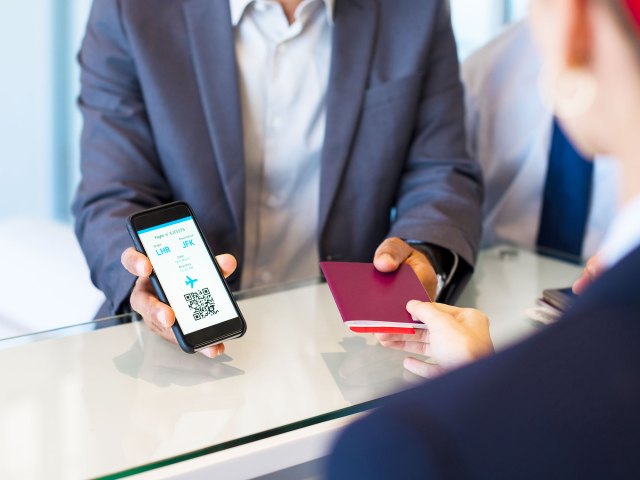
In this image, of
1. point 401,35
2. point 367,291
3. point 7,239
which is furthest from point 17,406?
point 7,239

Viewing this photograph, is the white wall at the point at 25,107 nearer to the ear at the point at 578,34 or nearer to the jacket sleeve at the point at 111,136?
the jacket sleeve at the point at 111,136

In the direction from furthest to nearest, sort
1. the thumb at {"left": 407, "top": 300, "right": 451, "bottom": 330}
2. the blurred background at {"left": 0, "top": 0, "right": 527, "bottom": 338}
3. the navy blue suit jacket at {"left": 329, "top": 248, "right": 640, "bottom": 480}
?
the blurred background at {"left": 0, "top": 0, "right": 527, "bottom": 338} < the thumb at {"left": 407, "top": 300, "right": 451, "bottom": 330} < the navy blue suit jacket at {"left": 329, "top": 248, "right": 640, "bottom": 480}

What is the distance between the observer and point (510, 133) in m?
1.57

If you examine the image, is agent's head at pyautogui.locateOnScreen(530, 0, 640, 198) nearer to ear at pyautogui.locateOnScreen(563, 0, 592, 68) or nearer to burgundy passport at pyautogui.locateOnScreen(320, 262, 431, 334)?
ear at pyautogui.locateOnScreen(563, 0, 592, 68)

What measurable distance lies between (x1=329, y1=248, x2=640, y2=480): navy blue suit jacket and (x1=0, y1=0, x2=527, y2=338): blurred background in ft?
4.28

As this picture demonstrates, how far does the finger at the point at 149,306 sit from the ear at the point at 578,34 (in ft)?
1.66

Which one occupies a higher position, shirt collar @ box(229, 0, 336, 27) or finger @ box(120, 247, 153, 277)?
shirt collar @ box(229, 0, 336, 27)

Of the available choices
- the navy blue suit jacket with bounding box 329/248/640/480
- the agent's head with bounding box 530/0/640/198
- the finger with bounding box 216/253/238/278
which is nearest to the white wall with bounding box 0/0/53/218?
the finger with bounding box 216/253/238/278

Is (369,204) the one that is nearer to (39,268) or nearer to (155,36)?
(155,36)

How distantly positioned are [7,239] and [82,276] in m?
0.22

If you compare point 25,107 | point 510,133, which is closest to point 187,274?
point 510,133

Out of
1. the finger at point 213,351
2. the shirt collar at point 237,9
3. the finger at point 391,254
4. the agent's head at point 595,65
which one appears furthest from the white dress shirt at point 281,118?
the agent's head at point 595,65

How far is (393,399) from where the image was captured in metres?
0.40

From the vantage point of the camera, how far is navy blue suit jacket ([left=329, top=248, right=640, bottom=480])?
0.37m
